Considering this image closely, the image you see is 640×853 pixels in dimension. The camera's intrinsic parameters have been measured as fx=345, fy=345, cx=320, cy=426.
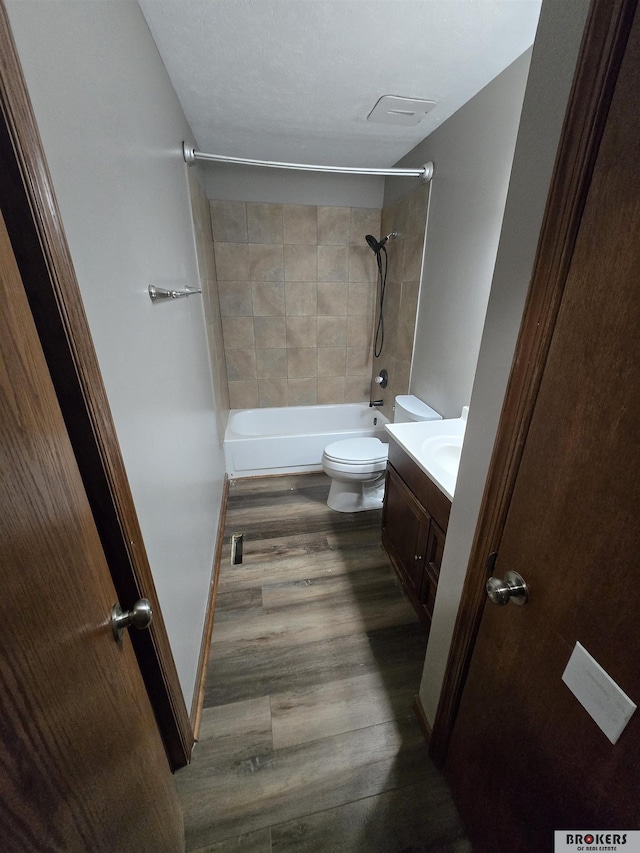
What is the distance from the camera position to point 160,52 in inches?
52.3

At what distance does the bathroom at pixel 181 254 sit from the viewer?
0.62 m

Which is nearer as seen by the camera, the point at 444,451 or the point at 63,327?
the point at 63,327

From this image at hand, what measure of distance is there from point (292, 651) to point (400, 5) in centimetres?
242

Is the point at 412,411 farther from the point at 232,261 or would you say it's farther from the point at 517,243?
the point at 232,261

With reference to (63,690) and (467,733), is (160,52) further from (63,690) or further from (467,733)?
(467,733)

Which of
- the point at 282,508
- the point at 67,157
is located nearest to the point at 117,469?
the point at 67,157

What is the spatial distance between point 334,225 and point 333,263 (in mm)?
291

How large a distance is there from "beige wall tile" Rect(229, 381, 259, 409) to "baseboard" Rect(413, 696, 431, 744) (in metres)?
2.55

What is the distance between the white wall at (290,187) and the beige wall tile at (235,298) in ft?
2.08

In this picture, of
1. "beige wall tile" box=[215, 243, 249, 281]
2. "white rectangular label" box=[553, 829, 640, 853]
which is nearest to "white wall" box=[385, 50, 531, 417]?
"beige wall tile" box=[215, 243, 249, 281]

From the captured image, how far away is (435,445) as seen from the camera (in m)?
1.64

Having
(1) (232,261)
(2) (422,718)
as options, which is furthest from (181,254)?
(2) (422,718)

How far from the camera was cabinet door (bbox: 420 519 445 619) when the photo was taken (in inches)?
54.6

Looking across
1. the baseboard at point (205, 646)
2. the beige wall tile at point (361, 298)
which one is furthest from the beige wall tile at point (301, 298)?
the baseboard at point (205, 646)
